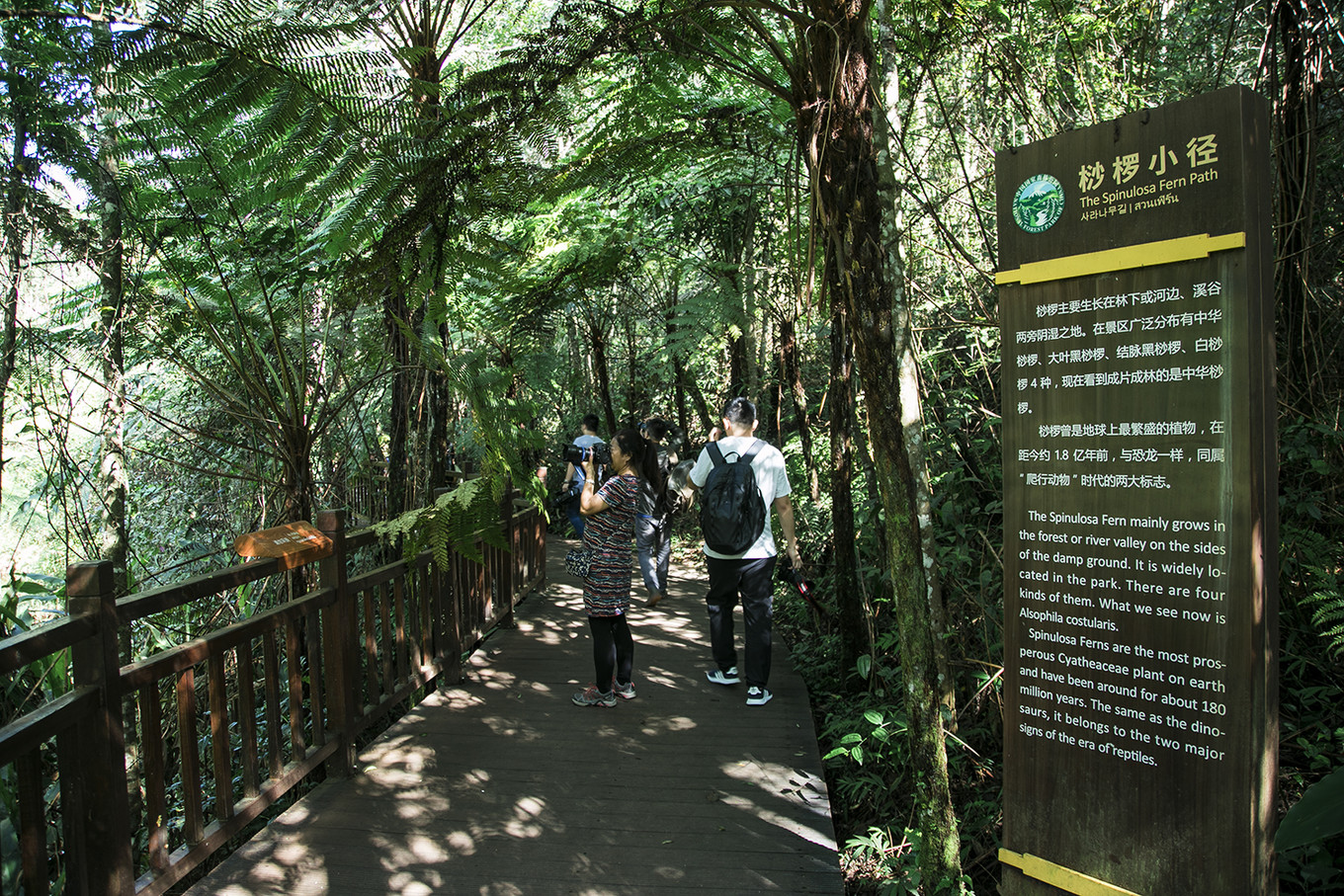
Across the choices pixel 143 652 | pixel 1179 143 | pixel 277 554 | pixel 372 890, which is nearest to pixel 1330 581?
pixel 1179 143

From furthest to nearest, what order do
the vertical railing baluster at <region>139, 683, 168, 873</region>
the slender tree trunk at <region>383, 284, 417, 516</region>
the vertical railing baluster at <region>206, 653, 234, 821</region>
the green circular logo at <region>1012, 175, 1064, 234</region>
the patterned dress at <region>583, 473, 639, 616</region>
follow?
the slender tree trunk at <region>383, 284, 417, 516</region>
the patterned dress at <region>583, 473, 639, 616</region>
the vertical railing baluster at <region>206, 653, 234, 821</region>
the vertical railing baluster at <region>139, 683, 168, 873</region>
the green circular logo at <region>1012, 175, 1064, 234</region>

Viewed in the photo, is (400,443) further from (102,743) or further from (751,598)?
(102,743)

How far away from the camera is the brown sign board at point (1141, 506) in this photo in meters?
1.83

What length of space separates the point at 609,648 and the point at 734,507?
1.20m

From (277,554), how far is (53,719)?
3.85 feet

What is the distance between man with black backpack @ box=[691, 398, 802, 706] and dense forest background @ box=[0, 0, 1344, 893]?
467 millimetres

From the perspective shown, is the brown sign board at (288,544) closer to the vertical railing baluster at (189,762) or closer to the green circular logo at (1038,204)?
the vertical railing baluster at (189,762)

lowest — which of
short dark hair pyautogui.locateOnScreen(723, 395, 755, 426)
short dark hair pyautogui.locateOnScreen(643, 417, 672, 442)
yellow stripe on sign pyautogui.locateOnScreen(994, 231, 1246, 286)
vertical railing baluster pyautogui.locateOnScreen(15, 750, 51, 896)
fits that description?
vertical railing baluster pyautogui.locateOnScreen(15, 750, 51, 896)

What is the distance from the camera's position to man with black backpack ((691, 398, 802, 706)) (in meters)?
4.94

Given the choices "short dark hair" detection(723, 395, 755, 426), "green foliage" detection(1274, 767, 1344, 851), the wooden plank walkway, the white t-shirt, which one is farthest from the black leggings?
"green foliage" detection(1274, 767, 1344, 851)

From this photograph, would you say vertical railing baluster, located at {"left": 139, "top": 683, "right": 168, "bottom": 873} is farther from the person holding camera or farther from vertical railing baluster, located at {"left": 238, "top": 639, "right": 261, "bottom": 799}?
the person holding camera

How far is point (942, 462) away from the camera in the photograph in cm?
538

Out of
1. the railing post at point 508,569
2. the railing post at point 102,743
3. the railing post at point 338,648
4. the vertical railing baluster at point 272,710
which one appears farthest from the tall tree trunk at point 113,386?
the railing post at point 508,569

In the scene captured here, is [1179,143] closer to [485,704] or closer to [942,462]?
[942,462]
